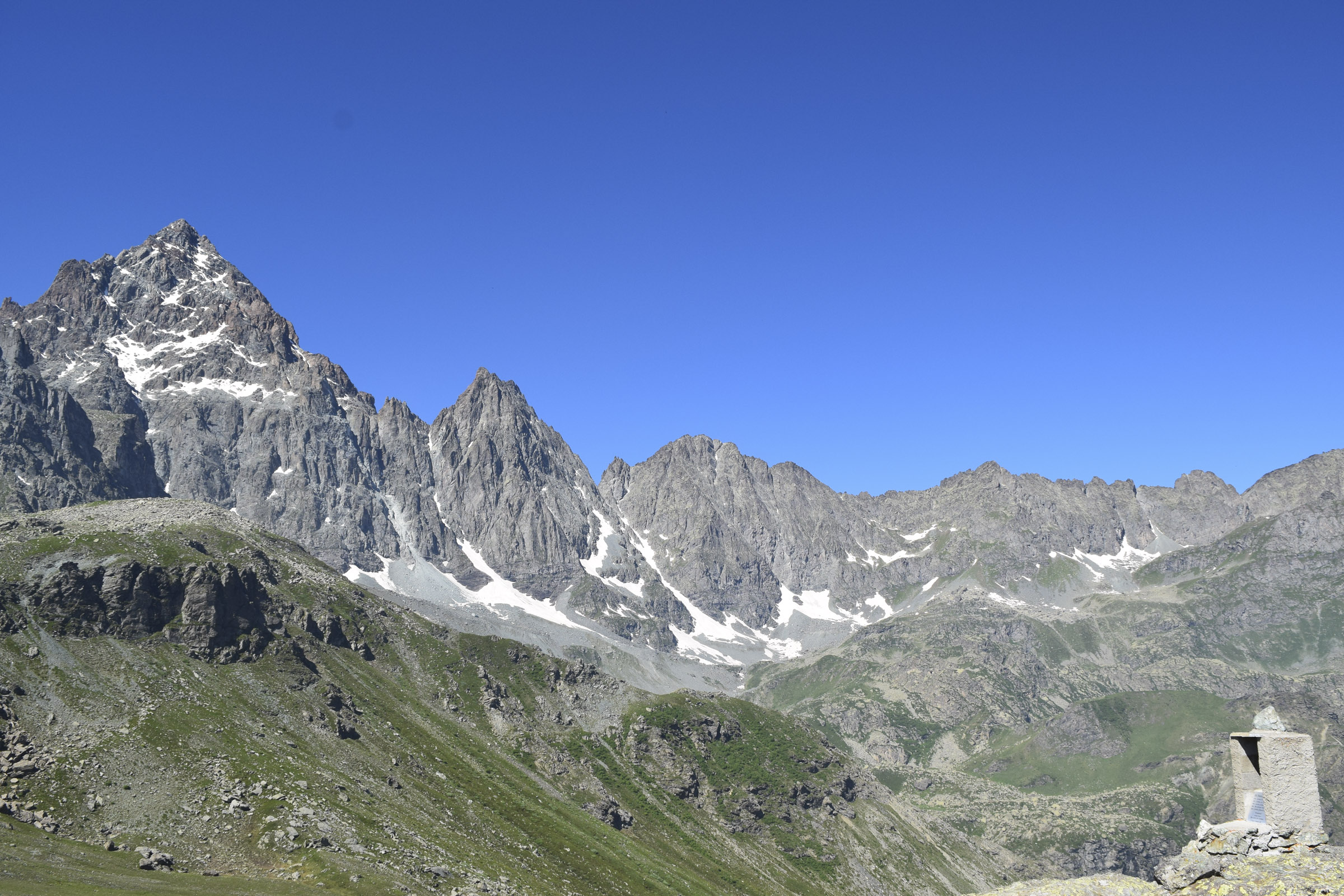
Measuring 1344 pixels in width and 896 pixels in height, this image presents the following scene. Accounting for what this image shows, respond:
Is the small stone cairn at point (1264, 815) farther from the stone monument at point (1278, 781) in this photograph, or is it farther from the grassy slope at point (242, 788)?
the grassy slope at point (242, 788)

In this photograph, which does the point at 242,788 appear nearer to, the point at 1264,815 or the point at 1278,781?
the point at 1264,815

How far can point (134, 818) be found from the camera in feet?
357

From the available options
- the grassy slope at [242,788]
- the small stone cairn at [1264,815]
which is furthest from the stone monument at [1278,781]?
the grassy slope at [242,788]

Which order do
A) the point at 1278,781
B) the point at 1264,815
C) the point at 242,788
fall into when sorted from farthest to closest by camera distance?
the point at 242,788 → the point at 1264,815 → the point at 1278,781

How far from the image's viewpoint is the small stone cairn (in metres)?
27.0

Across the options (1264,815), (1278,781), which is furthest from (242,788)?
(1278,781)

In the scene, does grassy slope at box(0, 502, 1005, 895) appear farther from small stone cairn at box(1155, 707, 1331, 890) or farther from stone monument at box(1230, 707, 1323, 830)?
stone monument at box(1230, 707, 1323, 830)

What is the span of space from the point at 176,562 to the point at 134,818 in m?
91.4

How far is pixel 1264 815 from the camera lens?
28.0 meters

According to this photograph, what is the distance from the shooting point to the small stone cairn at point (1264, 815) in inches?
1063

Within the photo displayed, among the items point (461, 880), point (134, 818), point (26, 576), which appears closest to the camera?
point (134, 818)

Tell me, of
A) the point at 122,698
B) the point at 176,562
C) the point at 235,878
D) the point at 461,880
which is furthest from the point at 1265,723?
the point at 176,562

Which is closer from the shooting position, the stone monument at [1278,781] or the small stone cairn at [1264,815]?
the small stone cairn at [1264,815]

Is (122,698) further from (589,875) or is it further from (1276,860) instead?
(1276,860)
